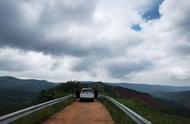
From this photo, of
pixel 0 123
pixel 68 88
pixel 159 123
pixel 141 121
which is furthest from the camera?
pixel 68 88

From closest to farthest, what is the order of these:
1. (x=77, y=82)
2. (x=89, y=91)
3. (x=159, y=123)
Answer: (x=159, y=123) → (x=89, y=91) → (x=77, y=82)

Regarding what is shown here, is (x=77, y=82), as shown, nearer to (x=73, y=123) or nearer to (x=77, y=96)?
(x=77, y=96)

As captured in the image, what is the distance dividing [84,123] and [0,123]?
6079mm

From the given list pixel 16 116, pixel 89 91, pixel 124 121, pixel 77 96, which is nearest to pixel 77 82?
pixel 77 96

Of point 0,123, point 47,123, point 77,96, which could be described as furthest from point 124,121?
point 77,96

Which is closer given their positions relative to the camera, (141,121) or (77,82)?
(141,121)

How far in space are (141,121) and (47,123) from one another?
17.5 feet

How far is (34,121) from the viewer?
1688 cm

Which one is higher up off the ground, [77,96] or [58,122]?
[77,96]

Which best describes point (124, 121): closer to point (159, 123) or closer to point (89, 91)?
point (159, 123)

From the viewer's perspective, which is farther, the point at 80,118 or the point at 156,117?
the point at 156,117

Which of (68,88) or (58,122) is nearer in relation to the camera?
(58,122)

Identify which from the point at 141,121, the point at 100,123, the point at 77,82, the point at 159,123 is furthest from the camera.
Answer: the point at 77,82

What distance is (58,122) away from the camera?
17359mm
